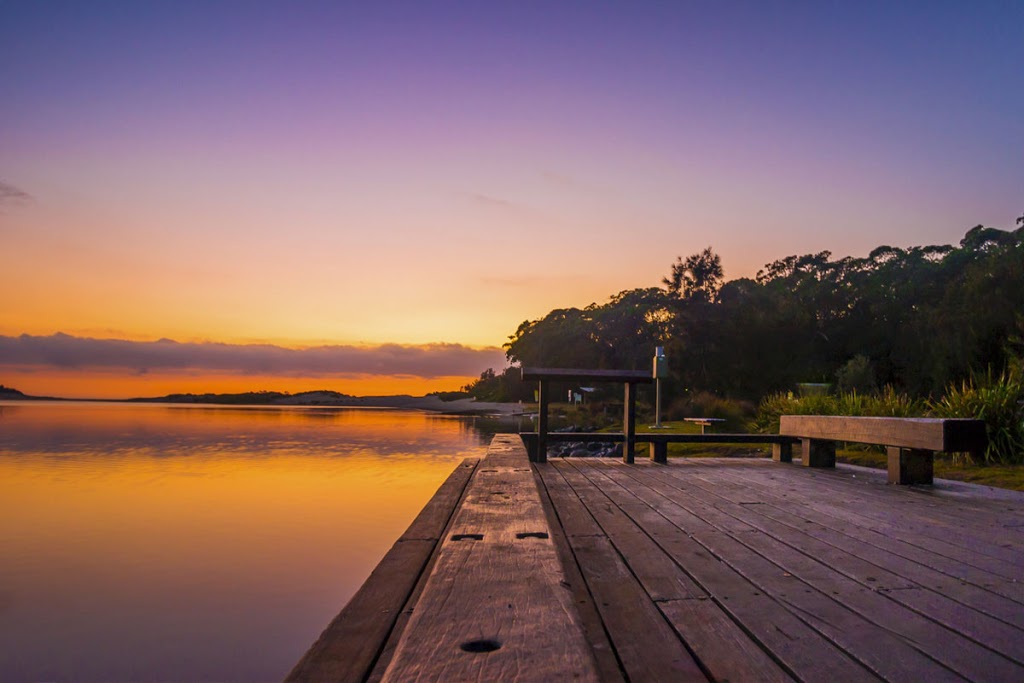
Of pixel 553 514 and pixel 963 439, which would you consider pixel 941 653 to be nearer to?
pixel 553 514

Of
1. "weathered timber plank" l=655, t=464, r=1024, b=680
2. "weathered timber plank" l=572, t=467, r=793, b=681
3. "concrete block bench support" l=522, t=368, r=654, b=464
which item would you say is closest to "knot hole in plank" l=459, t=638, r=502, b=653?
"weathered timber plank" l=572, t=467, r=793, b=681

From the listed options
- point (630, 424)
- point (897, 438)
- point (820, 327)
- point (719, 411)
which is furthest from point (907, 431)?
point (820, 327)

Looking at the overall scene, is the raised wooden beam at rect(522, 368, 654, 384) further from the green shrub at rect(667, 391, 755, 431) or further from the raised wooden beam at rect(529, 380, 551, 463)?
the green shrub at rect(667, 391, 755, 431)

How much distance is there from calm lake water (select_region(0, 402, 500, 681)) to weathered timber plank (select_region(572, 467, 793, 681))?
488 centimetres

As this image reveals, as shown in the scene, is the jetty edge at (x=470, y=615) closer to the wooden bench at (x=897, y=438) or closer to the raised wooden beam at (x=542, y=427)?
the wooden bench at (x=897, y=438)

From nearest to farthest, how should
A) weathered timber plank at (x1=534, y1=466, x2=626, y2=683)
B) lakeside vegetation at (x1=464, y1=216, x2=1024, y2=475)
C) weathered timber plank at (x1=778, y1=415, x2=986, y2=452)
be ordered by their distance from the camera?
weathered timber plank at (x1=534, y1=466, x2=626, y2=683)
weathered timber plank at (x1=778, y1=415, x2=986, y2=452)
lakeside vegetation at (x1=464, y1=216, x2=1024, y2=475)

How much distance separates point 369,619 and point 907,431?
16.4ft

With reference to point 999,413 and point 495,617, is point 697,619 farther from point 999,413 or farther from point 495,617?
point 999,413

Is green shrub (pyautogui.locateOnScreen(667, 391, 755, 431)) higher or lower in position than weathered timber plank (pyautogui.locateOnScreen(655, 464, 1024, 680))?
lower

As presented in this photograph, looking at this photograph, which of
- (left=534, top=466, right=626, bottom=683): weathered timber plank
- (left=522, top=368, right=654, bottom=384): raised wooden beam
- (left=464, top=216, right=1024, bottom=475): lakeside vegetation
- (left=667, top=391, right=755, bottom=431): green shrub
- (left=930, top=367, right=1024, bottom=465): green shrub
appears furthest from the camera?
(left=464, top=216, right=1024, bottom=475): lakeside vegetation

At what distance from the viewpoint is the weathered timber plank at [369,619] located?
4.79ft

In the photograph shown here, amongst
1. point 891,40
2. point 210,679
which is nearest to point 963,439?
point 210,679

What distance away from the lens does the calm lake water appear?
21.0ft

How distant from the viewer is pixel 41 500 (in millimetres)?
14055
